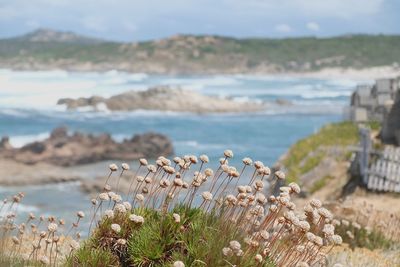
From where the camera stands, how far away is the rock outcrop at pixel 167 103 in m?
72.8

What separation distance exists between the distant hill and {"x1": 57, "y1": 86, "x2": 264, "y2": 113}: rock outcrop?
86454 millimetres

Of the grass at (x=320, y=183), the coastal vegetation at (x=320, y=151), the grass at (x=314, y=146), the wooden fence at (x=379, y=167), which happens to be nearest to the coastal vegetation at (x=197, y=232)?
the wooden fence at (x=379, y=167)

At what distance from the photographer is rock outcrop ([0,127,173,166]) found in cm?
3769

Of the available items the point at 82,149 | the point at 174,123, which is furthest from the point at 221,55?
the point at 82,149

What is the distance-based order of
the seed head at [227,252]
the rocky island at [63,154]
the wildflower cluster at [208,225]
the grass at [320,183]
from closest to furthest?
the seed head at [227,252] < the wildflower cluster at [208,225] < the grass at [320,183] < the rocky island at [63,154]

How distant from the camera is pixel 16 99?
278 ft

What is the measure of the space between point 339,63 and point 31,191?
455 ft

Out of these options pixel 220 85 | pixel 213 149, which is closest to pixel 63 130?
pixel 213 149

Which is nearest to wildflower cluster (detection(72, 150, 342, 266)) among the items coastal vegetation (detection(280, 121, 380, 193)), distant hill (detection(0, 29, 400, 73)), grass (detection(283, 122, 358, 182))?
coastal vegetation (detection(280, 121, 380, 193))

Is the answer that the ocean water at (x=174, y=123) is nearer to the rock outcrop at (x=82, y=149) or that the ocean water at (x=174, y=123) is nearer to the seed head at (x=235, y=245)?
the rock outcrop at (x=82, y=149)

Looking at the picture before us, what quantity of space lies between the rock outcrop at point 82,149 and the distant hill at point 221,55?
395ft

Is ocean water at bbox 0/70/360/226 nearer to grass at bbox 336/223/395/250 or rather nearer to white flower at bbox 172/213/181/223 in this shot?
grass at bbox 336/223/395/250

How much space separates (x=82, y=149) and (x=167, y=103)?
35402 mm

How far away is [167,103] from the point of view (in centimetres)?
7419
